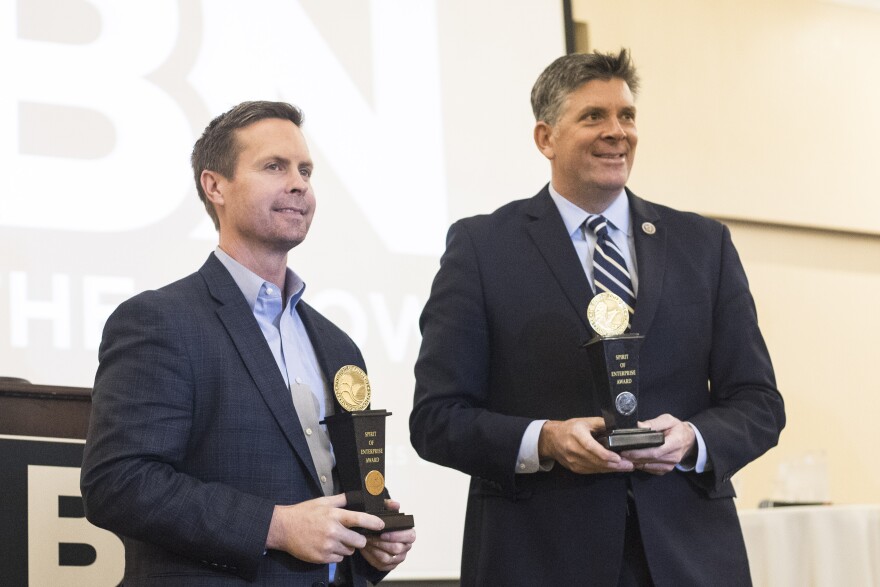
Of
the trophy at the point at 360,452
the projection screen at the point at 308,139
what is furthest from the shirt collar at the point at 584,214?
the projection screen at the point at 308,139

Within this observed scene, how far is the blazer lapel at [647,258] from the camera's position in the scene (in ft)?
8.08

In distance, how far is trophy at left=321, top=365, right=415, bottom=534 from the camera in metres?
2.13

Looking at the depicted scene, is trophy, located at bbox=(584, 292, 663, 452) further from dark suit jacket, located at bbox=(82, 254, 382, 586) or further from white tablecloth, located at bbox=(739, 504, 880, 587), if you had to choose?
white tablecloth, located at bbox=(739, 504, 880, 587)

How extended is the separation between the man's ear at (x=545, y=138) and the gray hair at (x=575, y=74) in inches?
0.6

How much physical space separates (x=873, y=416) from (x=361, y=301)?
3586 millimetres

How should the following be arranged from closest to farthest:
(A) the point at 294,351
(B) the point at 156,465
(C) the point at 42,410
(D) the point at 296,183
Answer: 1. (B) the point at 156,465
2. (A) the point at 294,351
3. (D) the point at 296,183
4. (C) the point at 42,410

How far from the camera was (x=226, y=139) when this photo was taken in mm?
2574

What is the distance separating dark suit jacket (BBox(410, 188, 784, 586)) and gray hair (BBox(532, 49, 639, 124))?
12.4 inches

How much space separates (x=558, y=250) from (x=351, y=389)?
66 centimetres

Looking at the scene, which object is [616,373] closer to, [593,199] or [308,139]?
[593,199]

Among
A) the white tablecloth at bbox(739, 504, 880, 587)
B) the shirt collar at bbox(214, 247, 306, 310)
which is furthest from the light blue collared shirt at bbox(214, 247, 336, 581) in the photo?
the white tablecloth at bbox(739, 504, 880, 587)

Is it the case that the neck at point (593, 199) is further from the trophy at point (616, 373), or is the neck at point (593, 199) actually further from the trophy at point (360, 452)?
the trophy at point (360, 452)

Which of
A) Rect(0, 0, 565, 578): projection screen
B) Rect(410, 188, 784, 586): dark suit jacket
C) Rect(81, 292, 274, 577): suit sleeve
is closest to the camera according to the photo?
Rect(81, 292, 274, 577): suit sleeve

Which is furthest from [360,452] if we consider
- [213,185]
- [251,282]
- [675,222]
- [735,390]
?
[675,222]
